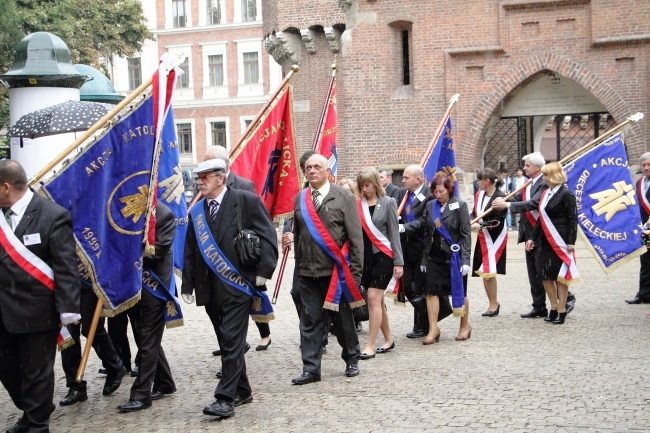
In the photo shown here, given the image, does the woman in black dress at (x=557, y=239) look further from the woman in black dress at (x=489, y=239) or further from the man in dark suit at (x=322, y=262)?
the man in dark suit at (x=322, y=262)

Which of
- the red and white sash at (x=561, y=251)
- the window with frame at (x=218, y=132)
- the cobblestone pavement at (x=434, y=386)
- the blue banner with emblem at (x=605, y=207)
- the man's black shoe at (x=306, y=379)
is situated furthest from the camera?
the window with frame at (x=218, y=132)

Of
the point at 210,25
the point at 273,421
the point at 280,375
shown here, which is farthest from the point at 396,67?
the point at 210,25

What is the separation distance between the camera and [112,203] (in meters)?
7.64

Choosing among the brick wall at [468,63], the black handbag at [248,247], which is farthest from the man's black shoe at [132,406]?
the brick wall at [468,63]

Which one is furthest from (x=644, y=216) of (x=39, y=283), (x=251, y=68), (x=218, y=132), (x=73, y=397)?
(x=218, y=132)

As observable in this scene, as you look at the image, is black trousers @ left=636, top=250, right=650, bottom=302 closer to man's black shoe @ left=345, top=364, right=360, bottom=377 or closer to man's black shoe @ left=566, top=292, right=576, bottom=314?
man's black shoe @ left=566, top=292, right=576, bottom=314

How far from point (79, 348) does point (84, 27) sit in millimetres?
29317

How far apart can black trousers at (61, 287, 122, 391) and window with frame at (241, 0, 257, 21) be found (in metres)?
54.4

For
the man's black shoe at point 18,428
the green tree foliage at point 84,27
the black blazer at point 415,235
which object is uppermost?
the green tree foliage at point 84,27

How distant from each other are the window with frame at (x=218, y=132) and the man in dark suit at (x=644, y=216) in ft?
162

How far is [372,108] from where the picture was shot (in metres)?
28.9

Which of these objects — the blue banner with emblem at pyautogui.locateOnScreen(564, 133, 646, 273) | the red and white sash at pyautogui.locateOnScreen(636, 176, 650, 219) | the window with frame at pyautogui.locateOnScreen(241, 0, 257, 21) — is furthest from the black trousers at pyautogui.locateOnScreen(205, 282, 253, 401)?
the window with frame at pyautogui.locateOnScreen(241, 0, 257, 21)

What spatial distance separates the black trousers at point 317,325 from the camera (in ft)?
29.1

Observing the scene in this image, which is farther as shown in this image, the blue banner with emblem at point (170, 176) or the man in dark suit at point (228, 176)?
the man in dark suit at point (228, 176)
